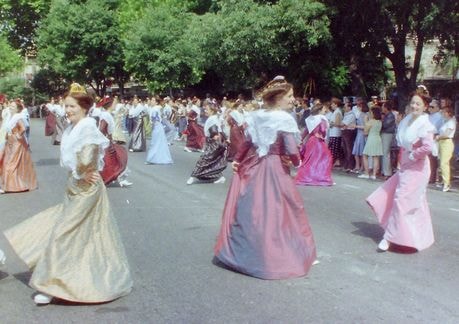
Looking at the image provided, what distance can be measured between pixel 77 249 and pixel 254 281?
157cm

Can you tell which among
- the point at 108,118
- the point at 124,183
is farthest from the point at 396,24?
the point at 108,118

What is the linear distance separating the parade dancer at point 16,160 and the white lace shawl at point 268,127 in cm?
679

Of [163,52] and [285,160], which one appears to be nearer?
[285,160]

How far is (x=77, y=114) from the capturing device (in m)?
5.80

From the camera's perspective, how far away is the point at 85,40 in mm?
48281

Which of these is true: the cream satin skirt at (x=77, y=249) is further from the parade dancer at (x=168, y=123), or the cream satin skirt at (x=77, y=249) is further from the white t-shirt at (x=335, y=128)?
the parade dancer at (x=168, y=123)

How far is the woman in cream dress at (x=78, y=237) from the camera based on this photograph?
17.7 feet

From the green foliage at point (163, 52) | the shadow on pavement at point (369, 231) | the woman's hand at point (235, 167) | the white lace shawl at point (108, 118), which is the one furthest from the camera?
Answer: the green foliage at point (163, 52)

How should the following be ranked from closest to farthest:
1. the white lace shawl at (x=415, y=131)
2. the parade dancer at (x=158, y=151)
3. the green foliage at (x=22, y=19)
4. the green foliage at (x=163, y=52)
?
the white lace shawl at (x=415, y=131)
the parade dancer at (x=158, y=151)
the green foliage at (x=163, y=52)
the green foliage at (x=22, y=19)

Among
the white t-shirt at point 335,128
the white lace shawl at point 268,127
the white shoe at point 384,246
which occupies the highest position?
the white lace shawl at point 268,127

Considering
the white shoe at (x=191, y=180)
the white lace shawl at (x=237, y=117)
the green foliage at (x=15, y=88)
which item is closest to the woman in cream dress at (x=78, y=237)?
the white shoe at (x=191, y=180)

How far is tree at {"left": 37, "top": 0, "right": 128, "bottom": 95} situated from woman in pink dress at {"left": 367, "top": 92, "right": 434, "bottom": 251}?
42.4 metres

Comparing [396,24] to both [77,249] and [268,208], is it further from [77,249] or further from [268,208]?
[77,249]

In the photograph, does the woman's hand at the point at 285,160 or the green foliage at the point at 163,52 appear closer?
the woman's hand at the point at 285,160
